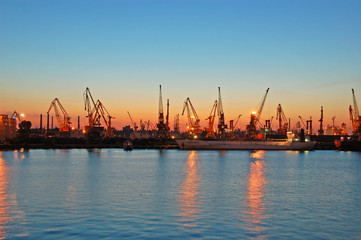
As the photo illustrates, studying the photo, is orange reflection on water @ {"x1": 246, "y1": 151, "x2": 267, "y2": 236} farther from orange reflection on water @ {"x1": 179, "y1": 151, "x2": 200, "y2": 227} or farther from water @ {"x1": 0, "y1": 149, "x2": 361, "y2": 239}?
orange reflection on water @ {"x1": 179, "y1": 151, "x2": 200, "y2": 227}

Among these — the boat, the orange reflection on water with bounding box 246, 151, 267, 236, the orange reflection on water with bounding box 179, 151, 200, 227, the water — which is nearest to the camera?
the water

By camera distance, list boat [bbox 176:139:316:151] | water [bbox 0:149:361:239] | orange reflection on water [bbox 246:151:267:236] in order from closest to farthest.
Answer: water [bbox 0:149:361:239], orange reflection on water [bbox 246:151:267:236], boat [bbox 176:139:316:151]

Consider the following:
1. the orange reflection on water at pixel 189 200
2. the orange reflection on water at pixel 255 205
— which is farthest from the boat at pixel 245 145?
the orange reflection on water at pixel 255 205

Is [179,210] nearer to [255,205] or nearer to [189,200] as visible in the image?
[189,200]

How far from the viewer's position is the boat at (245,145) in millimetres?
175625

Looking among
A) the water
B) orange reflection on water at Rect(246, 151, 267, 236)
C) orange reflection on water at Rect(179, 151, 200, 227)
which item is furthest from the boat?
the water

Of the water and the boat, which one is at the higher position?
the boat

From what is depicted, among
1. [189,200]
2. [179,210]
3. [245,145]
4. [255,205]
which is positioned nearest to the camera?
[179,210]

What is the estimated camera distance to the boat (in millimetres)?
175625

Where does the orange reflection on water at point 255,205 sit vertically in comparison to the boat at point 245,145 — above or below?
below

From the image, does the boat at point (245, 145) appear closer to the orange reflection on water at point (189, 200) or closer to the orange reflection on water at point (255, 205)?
the orange reflection on water at point (189, 200)

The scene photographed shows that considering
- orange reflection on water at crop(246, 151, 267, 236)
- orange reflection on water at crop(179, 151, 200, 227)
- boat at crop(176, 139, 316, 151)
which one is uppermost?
boat at crop(176, 139, 316, 151)

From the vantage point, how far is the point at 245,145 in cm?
17700

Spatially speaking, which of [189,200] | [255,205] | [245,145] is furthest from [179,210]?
[245,145]
